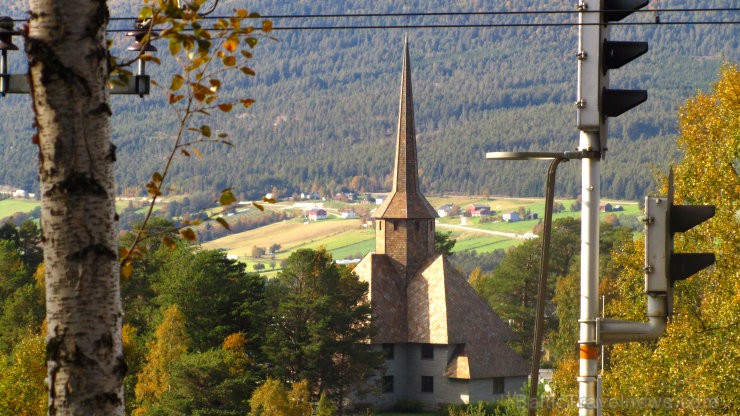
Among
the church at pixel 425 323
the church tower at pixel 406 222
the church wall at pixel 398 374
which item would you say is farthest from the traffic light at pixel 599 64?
the church wall at pixel 398 374

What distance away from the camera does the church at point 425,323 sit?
8588 centimetres

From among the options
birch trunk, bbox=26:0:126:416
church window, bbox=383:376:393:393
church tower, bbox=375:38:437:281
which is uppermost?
church tower, bbox=375:38:437:281

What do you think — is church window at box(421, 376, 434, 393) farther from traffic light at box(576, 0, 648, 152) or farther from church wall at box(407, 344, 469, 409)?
traffic light at box(576, 0, 648, 152)

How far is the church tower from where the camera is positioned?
8744 centimetres

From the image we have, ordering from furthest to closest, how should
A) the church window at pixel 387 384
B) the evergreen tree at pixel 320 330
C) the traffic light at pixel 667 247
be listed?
the church window at pixel 387 384 < the evergreen tree at pixel 320 330 < the traffic light at pixel 667 247

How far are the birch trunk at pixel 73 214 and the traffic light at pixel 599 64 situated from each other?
17.0ft

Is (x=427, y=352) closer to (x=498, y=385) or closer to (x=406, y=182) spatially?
(x=498, y=385)

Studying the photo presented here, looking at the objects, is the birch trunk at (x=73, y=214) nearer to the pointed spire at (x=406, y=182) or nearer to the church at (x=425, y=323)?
the church at (x=425, y=323)

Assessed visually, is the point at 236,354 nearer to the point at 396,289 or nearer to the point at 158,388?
the point at 158,388

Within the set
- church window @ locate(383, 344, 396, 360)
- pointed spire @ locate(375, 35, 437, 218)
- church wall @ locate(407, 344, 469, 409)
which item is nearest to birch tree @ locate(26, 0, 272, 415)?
church wall @ locate(407, 344, 469, 409)

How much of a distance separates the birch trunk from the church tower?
8015 centimetres

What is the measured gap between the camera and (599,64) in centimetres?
1073

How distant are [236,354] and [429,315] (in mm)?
25266

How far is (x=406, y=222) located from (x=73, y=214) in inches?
3187
